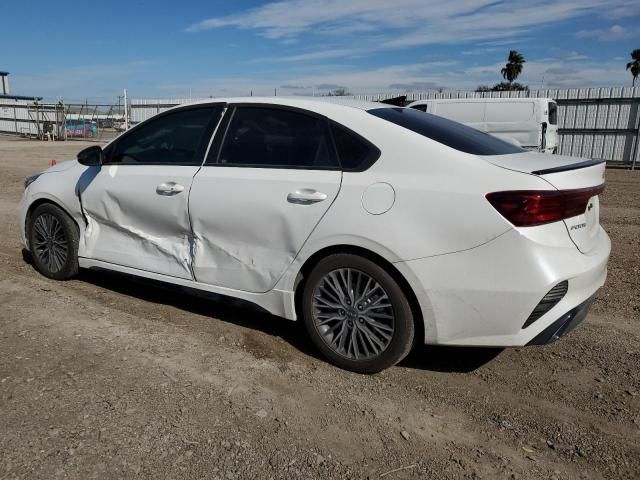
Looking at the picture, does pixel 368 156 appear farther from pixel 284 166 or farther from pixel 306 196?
pixel 284 166

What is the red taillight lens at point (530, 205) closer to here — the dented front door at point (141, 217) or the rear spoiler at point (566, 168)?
the rear spoiler at point (566, 168)

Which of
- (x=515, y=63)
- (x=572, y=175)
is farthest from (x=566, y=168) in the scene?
(x=515, y=63)

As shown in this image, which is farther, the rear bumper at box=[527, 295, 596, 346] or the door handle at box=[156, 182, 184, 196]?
the door handle at box=[156, 182, 184, 196]

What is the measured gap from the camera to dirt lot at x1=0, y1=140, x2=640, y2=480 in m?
2.60

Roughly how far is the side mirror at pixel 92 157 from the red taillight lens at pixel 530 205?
10.5ft

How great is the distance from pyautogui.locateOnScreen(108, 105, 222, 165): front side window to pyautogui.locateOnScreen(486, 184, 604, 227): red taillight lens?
2148 millimetres

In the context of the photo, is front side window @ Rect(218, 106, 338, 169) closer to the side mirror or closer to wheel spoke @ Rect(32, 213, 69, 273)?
the side mirror

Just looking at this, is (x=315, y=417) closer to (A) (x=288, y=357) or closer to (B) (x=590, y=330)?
(A) (x=288, y=357)

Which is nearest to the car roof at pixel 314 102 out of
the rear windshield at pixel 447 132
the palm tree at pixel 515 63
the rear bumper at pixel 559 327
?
the rear windshield at pixel 447 132

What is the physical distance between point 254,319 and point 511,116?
13.2m

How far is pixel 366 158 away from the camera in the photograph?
3346 millimetres

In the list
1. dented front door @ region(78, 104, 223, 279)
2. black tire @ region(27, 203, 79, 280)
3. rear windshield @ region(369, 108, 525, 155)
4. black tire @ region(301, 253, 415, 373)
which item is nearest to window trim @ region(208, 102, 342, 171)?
dented front door @ region(78, 104, 223, 279)

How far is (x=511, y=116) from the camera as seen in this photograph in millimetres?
15461

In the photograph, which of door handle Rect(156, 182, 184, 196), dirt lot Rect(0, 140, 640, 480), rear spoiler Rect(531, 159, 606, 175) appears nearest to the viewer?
dirt lot Rect(0, 140, 640, 480)
